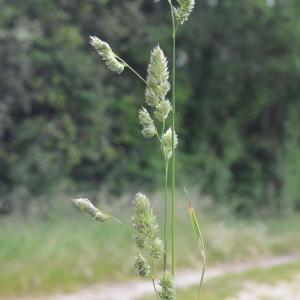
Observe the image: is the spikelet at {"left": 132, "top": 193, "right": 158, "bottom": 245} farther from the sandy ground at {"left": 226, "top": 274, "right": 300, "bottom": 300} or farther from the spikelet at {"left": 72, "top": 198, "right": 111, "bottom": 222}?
the sandy ground at {"left": 226, "top": 274, "right": 300, "bottom": 300}

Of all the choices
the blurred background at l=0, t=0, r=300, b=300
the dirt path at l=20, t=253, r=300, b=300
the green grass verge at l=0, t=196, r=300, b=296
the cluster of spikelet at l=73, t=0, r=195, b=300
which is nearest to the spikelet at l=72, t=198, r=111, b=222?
the cluster of spikelet at l=73, t=0, r=195, b=300

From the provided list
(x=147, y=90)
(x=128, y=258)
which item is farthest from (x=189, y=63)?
(x=147, y=90)

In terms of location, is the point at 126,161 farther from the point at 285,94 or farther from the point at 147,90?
the point at 147,90

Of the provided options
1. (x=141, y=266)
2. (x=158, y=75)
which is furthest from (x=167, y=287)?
(x=158, y=75)

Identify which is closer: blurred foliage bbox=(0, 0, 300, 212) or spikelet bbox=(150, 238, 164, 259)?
spikelet bbox=(150, 238, 164, 259)

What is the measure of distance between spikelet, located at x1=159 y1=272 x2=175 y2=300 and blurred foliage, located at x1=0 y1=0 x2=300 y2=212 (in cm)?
1097

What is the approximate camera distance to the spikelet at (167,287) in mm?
1498

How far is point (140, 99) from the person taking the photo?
1511 centimetres

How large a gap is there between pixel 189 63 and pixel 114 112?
2.79 meters

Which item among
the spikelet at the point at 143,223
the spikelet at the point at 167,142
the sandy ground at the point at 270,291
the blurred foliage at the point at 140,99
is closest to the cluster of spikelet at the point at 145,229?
the spikelet at the point at 143,223

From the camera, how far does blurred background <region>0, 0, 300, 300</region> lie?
10.3 m

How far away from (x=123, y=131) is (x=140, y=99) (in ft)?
3.06

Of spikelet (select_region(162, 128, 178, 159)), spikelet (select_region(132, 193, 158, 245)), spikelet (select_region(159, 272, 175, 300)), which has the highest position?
spikelet (select_region(162, 128, 178, 159))

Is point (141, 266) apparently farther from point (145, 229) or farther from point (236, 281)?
point (236, 281)
